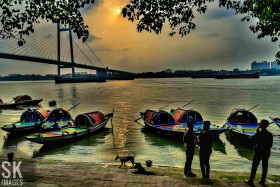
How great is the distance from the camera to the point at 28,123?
1842cm

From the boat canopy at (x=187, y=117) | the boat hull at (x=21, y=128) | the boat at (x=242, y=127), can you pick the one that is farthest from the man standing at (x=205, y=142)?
the boat hull at (x=21, y=128)

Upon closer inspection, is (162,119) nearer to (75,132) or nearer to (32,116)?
(75,132)

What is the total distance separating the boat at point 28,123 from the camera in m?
16.9

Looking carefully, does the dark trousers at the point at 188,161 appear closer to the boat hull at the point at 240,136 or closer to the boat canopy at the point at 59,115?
the boat hull at the point at 240,136

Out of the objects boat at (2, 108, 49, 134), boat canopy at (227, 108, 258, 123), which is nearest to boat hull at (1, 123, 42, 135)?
boat at (2, 108, 49, 134)

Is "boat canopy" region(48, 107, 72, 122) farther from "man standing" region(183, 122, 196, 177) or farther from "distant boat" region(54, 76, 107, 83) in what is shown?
"distant boat" region(54, 76, 107, 83)

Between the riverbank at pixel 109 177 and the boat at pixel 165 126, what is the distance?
24.8 ft

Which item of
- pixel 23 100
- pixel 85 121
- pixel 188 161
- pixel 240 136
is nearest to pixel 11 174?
pixel 188 161

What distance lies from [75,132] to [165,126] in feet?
22.7

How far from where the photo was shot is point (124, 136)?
60.1 ft

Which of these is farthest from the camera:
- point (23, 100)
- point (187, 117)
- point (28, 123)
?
point (23, 100)

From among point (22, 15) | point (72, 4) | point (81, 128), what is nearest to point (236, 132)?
point (81, 128)

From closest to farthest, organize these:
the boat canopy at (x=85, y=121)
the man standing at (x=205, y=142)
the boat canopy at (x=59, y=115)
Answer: the man standing at (x=205, y=142), the boat canopy at (x=85, y=121), the boat canopy at (x=59, y=115)

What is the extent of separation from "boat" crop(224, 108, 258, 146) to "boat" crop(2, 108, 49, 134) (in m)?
16.1
